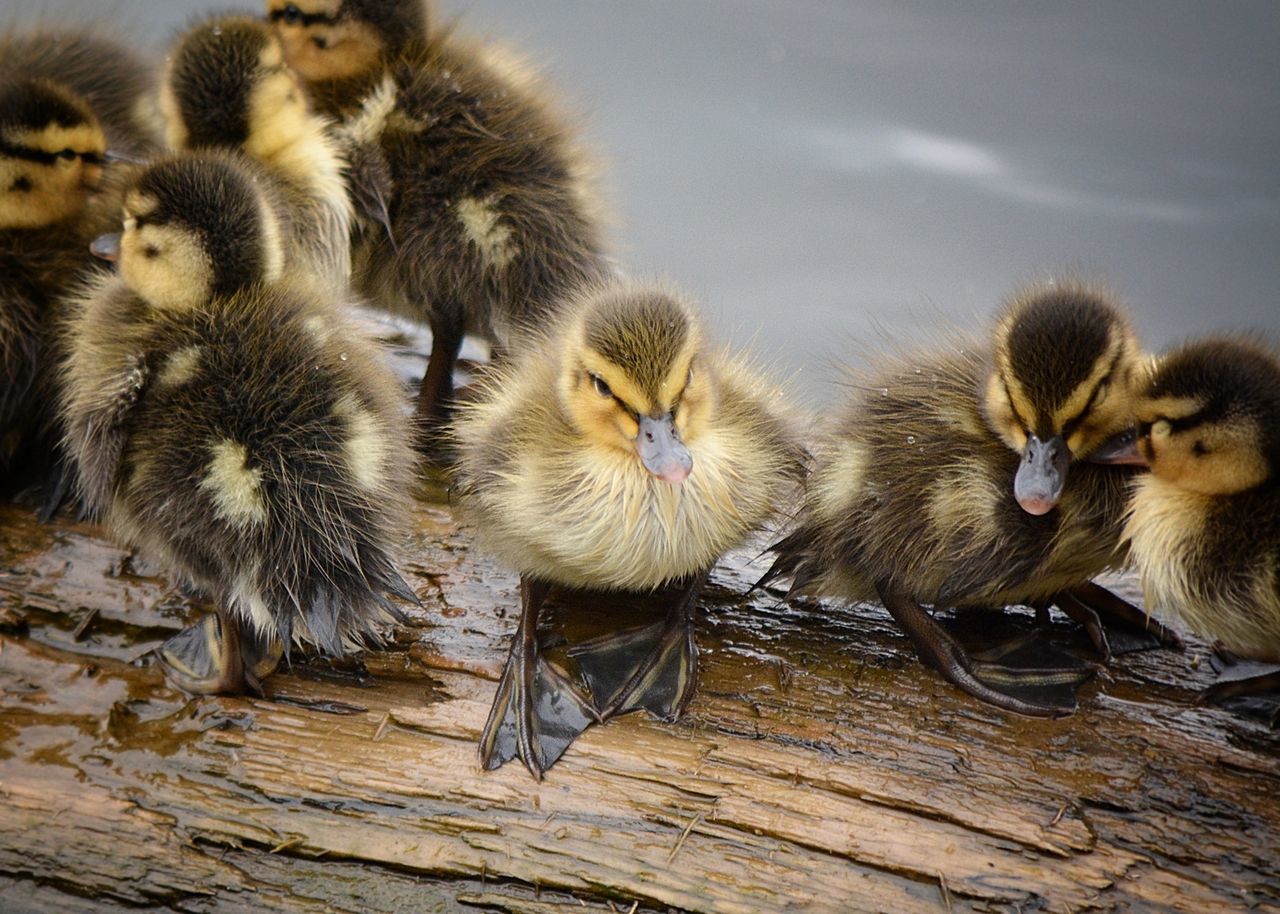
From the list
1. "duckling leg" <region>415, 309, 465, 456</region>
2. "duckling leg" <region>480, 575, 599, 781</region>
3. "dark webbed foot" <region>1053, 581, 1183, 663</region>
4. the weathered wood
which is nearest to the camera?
the weathered wood

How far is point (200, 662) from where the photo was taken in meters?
1.54

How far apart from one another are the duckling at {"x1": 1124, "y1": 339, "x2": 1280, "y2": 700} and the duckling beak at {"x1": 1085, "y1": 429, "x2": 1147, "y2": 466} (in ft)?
0.04

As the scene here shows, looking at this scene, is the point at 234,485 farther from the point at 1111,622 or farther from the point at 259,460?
the point at 1111,622

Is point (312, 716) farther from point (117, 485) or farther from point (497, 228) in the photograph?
point (497, 228)

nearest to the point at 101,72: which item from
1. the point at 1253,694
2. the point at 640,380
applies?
the point at 640,380

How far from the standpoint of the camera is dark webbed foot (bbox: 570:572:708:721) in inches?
57.6

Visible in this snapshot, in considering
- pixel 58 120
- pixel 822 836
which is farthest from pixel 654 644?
pixel 58 120

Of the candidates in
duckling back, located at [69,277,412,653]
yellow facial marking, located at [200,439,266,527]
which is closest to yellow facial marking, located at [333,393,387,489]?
duckling back, located at [69,277,412,653]

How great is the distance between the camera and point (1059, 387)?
134 cm

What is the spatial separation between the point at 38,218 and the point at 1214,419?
148cm

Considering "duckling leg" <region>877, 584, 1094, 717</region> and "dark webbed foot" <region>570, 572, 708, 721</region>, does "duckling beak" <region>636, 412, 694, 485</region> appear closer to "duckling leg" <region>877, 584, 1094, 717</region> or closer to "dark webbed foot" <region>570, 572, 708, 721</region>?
"dark webbed foot" <region>570, 572, 708, 721</region>

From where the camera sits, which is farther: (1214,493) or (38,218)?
(38,218)

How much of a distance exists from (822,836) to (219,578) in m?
0.70

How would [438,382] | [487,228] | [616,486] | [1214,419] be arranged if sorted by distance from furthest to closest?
1. [438,382]
2. [487,228]
3. [616,486]
4. [1214,419]
